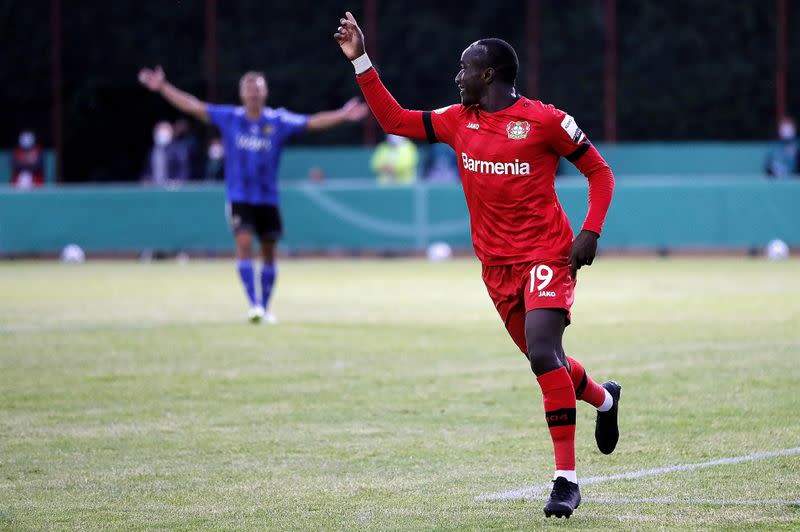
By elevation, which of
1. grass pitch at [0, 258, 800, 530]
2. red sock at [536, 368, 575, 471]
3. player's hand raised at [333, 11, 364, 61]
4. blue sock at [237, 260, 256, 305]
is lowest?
grass pitch at [0, 258, 800, 530]

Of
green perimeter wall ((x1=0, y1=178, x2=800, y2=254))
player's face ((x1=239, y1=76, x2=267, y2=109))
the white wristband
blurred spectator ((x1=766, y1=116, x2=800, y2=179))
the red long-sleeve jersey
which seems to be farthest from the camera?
blurred spectator ((x1=766, y1=116, x2=800, y2=179))

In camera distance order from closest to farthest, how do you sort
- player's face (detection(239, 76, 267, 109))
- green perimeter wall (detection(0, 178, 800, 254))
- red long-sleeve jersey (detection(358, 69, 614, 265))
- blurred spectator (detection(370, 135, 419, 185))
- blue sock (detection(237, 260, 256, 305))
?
red long-sleeve jersey (detection(358, 69, 614, 265)), player's face (detection(239, 76, 267, 109)), blue sock (detection(237, 260, 256, 305)), green perimeter wall (detection(0, 178, 800, 254)), blurred spectator (detection(370, 135, 419, 185))

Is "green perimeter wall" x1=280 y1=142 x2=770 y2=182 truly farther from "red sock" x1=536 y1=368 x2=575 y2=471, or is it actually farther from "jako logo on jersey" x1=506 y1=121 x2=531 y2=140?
"red sock" x1=536 y1=368 x2=575 y2=471

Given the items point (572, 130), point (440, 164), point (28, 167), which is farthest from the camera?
point (28, 167)

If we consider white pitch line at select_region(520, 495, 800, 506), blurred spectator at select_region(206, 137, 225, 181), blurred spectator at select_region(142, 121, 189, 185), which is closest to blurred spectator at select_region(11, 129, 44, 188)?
blurred spectator at select_region(142, 121, 189, 185)

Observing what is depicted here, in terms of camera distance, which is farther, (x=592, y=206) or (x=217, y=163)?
(x=217, y=163)

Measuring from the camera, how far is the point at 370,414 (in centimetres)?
900

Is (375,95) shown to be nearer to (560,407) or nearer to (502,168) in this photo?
(502,168)

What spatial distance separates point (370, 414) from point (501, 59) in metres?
2.95

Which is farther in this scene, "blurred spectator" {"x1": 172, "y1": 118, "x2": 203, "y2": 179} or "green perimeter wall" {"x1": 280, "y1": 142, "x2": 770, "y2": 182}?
"green perimeter wall" {"x1": 280, "y1": 142, "x2": 770, "y2": 182}

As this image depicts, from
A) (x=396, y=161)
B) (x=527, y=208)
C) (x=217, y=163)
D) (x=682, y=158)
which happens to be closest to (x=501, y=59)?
(x=527, y=208)

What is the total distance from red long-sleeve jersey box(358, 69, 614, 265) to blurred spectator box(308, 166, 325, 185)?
23.3m

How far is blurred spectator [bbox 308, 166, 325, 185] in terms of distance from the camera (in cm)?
3034

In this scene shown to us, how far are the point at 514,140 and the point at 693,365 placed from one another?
4.80m
